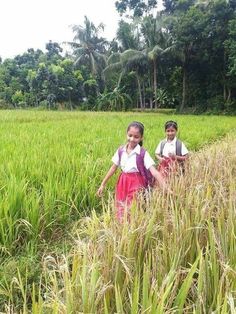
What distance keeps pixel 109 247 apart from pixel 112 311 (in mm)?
313

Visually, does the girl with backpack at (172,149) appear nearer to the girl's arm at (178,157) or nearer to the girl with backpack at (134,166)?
the girl's arm at (178,157)

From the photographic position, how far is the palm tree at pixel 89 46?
2945 cm

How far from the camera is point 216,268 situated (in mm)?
1684

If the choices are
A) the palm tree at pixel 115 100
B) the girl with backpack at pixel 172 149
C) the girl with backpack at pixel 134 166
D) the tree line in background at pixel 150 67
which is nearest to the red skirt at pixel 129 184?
the girl with backpack at pixel 134 166

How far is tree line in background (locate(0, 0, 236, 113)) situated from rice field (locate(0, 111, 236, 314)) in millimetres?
17416

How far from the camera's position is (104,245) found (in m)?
1.94

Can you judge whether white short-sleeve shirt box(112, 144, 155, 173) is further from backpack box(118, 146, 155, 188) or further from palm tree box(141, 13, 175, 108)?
palm tree box(141, 13, 175, 108)

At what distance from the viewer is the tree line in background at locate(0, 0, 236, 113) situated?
2138cm

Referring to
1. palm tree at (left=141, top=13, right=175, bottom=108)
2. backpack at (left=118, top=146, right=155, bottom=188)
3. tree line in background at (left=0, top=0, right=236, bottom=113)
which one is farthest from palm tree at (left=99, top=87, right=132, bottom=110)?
backpack at (left=118, top=146, right=155, bottom=188)

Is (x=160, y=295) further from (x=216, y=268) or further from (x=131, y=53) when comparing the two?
(x=131, y=53)

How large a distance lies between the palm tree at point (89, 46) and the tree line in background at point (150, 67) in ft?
0.24

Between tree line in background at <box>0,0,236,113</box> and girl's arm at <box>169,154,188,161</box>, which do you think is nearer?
girl's arm at <box>169,154,188,161</box>

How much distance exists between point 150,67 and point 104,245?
2354cm

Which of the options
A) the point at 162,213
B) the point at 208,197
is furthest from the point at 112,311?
the point at 208,197
